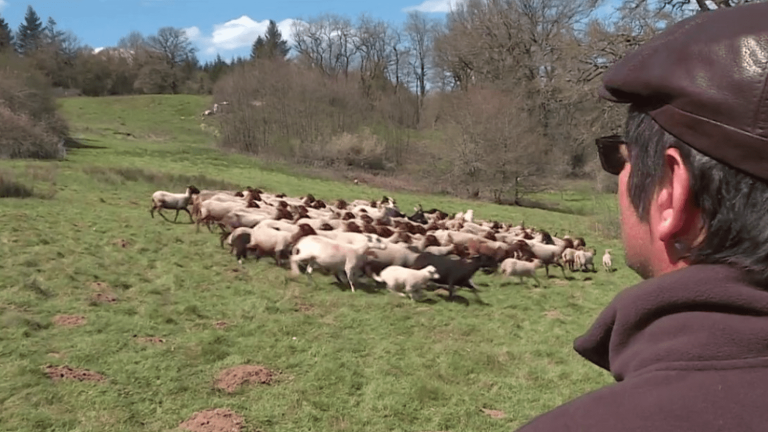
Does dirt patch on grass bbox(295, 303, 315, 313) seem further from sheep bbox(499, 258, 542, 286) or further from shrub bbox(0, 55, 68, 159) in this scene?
shrub bbox(0, 55, 68, 159)

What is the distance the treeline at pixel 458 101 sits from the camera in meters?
23.2

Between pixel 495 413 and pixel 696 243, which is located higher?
pixel 696 243

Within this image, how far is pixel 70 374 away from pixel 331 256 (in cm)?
555

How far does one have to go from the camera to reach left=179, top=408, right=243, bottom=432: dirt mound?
5.82m

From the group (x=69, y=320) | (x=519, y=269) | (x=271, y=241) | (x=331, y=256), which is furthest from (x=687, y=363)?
(x=519, y=269)

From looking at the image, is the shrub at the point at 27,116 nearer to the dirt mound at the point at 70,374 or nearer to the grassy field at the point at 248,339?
the grassy field at the point at 248,339

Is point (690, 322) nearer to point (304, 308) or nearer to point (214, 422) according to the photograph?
point (214, 422)

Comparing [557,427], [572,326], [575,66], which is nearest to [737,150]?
[557,427]

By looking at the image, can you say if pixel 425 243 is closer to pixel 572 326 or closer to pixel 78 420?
pixel 572 326

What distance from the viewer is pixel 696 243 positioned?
123 cm

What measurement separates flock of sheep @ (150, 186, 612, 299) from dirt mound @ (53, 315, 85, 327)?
4133 mm

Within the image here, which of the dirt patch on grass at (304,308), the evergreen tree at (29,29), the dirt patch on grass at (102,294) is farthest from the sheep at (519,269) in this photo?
the evergreen tree at (29,29)

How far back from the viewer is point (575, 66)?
21969 millimetres

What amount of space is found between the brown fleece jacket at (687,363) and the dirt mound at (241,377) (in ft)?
19.8
